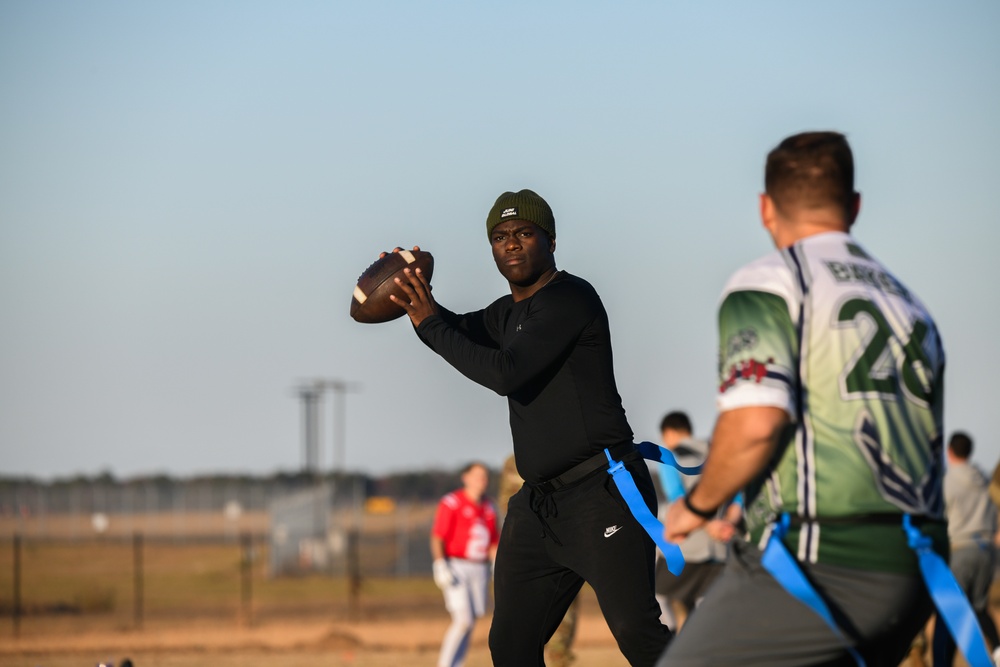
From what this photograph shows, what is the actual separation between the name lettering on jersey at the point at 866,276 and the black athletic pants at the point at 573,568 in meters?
2.06

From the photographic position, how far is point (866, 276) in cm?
369

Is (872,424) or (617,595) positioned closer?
(872,424)

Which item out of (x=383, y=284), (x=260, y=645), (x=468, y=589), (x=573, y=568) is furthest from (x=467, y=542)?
(x=573, y=568)

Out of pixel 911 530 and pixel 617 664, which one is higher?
pixel 911 530

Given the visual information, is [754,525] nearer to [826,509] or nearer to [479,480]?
[826,509]

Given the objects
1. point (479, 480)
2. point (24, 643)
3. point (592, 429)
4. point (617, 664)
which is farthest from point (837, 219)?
point (24, 643)

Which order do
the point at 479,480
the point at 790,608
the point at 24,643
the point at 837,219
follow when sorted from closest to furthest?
the point at 790,608, the point at 837,219, the point at 479,480, the point at 24,643

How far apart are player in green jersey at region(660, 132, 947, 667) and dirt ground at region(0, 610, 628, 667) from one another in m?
11.6

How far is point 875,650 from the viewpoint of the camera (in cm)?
361

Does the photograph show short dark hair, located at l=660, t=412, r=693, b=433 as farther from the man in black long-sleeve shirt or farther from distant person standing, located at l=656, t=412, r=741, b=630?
the man in black long-sleeve shirt

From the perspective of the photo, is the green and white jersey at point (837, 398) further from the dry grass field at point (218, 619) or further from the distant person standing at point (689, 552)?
the dry grass field at point (218, 619)

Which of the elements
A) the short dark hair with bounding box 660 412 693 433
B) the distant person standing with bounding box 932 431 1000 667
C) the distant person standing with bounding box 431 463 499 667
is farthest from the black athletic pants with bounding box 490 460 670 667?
the distant person standing with bounding box 431 463 499 667

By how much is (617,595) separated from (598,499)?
42 cm

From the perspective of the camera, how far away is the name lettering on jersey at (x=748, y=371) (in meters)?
3.51
